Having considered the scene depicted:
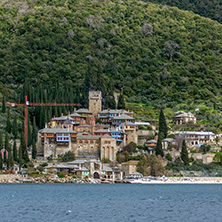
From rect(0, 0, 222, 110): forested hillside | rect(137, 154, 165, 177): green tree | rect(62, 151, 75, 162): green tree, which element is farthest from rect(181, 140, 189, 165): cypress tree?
rect(0, 0, 222, 110): forested hillside

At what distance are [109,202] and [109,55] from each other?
9634 centimetres

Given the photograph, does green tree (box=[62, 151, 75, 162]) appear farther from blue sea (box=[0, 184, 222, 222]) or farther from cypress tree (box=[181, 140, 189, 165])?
cypress tree (box=[181, 140, 189, 165])

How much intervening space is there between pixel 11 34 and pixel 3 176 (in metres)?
83.3

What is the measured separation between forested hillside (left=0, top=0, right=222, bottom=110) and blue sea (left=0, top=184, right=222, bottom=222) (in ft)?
103

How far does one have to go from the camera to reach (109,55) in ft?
565

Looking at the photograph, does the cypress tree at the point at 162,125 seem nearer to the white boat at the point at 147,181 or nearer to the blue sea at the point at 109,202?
the white boat at the point at 147,181

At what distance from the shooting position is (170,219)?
64.9m

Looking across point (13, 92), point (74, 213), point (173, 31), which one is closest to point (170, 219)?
point (74, 213)

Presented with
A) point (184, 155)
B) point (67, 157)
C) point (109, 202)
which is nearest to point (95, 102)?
point (67, 157)

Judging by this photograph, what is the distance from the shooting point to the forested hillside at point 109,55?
150 meters

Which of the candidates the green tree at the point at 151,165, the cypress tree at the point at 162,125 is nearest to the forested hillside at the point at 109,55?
the cypress tree at the point at 162,125

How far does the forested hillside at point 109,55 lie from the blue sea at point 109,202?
31.4 metres

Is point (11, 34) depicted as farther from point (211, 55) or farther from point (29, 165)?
point (29, 165)

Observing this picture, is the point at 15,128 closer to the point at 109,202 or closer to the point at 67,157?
the point at 67,157
